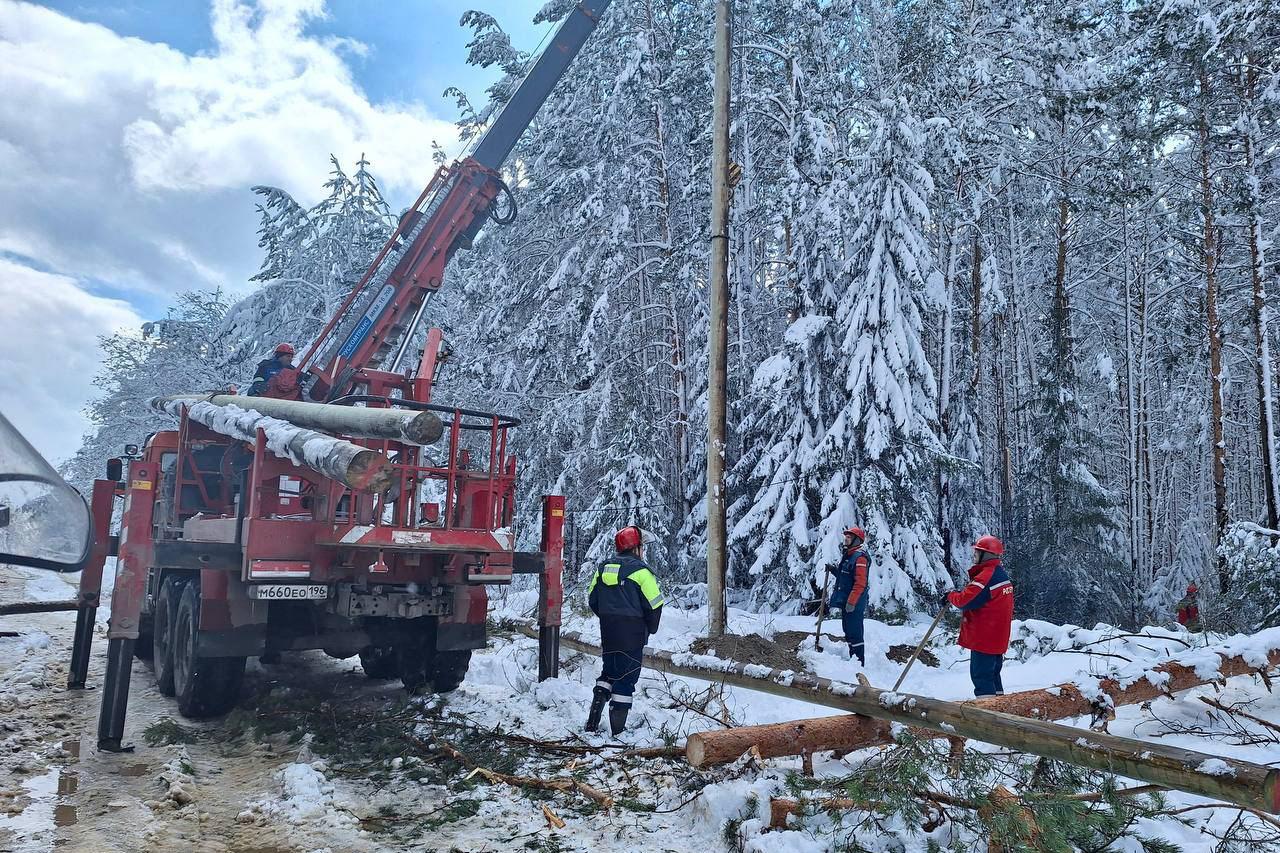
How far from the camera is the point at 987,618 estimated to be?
7742 mm

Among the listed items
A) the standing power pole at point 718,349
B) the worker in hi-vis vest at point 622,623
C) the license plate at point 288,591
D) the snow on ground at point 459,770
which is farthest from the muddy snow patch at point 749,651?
the license plate at point 288,591

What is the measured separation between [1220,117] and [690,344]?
1076 centimetres

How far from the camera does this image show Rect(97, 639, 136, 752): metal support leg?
642 centimetres

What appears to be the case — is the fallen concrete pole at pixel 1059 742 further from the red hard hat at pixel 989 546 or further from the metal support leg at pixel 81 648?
the metal support leg at pixel 81 648

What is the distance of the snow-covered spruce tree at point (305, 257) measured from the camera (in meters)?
29.9

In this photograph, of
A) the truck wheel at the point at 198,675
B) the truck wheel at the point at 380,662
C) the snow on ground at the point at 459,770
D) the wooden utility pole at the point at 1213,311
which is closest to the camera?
the snow on ground at the point at 459,770

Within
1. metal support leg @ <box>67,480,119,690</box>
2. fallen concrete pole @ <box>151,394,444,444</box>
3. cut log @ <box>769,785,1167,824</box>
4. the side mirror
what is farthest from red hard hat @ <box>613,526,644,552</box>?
metal support leg @ <box>67,480,119,690</box>

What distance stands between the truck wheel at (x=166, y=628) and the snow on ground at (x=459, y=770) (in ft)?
0.86

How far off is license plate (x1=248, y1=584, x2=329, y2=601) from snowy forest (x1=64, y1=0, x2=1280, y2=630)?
754 centimetres

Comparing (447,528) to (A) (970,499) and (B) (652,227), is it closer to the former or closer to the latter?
(A) (970,499)

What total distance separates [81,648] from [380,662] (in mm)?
2954

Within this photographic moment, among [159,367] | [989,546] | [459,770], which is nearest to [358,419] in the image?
[459,770]

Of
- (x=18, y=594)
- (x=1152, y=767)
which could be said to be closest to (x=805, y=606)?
(x=1152, y=767)

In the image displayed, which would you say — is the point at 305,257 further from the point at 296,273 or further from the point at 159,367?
the point at 159,367
